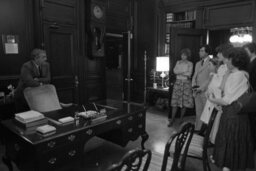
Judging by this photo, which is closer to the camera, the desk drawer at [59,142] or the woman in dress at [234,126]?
the desk drawer at [59,142]

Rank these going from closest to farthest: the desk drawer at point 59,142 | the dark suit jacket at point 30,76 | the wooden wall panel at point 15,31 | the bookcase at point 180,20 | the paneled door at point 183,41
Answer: the desk drawer at point 59,142
the dark suit jacket at point 30,76
the wooden wall panel at point 15,31
the paneled door at point 183,41
the bookcase at point 180,20

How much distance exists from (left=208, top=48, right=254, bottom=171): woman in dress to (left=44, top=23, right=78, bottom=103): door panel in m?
2.94

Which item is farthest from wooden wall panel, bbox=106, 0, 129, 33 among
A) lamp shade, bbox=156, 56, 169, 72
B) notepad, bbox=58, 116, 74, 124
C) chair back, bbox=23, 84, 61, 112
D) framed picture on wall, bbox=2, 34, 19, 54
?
notepad, bbox=58, 116, 74, 124

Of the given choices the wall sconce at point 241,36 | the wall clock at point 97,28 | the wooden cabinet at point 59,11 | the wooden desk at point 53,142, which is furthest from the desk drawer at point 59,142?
the wall sconce at point 241,36

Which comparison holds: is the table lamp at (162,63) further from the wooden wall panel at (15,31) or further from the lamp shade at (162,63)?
the wooden wall panel at (15,31)

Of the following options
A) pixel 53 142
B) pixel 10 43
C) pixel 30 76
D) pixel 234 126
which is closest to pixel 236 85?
pixel 234 126

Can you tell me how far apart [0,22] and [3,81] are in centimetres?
93

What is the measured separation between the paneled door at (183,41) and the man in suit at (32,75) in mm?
2396

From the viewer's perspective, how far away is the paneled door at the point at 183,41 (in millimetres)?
4332

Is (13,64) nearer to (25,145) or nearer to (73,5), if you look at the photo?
(73,5)

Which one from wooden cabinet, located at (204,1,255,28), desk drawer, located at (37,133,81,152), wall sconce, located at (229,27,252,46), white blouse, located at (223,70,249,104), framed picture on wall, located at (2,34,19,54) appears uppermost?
wooden cabinet, located at (204,1,255,28)

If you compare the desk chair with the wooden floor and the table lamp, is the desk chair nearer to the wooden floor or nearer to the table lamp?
the wooden floor

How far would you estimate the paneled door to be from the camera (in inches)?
171

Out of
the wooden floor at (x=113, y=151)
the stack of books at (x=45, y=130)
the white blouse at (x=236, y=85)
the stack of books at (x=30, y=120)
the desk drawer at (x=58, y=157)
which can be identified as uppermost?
the white blouse at (x=236, y=85)
